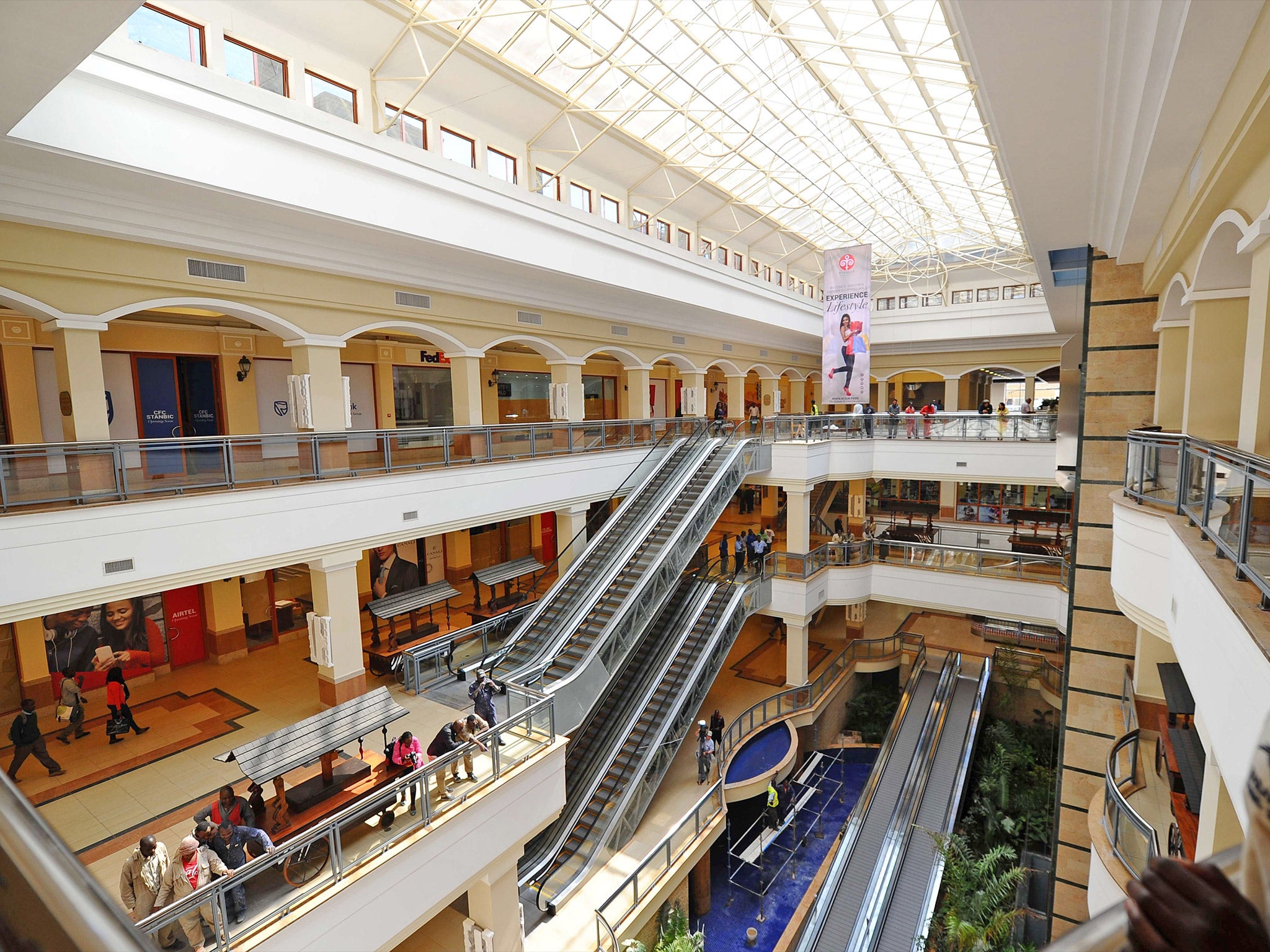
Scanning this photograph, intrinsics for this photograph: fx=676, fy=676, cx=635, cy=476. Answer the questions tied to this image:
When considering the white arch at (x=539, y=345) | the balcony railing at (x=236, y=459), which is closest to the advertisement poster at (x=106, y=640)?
the balcony railing at (x=236, y=459)

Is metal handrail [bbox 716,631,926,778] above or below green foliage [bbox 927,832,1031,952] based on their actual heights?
above

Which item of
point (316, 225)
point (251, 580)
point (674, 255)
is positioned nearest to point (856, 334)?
point (674, 255)

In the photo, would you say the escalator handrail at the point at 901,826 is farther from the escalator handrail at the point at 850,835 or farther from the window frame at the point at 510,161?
the window frame at the point at 510,161

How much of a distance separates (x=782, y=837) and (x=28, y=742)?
15.1 meters

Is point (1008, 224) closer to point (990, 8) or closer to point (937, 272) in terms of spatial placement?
point (937, 272)

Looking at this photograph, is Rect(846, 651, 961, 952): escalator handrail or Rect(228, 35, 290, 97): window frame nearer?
Rect(228, 35, 290, 97): window frame

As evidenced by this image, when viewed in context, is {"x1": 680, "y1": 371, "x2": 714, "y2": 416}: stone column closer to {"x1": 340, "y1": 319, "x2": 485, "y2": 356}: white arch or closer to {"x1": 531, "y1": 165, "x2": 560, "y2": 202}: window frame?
{"x1": 531, "y1": 165, "x2": 560, "y2": 202}: window frame

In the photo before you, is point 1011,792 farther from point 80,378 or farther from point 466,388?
point 80,378

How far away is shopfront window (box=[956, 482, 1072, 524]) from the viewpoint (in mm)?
27578

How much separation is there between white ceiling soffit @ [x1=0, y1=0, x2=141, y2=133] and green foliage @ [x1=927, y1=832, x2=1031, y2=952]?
16461 mm

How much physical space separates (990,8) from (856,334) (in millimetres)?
16258

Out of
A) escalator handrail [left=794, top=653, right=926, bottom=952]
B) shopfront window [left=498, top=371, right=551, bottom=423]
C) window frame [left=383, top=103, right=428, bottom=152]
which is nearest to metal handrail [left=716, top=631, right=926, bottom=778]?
→ escalator handrail [left=794, top=653, right=926, bottom=952]

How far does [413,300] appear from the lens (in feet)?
48.2

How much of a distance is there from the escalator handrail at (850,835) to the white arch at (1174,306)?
11946 millimetres
